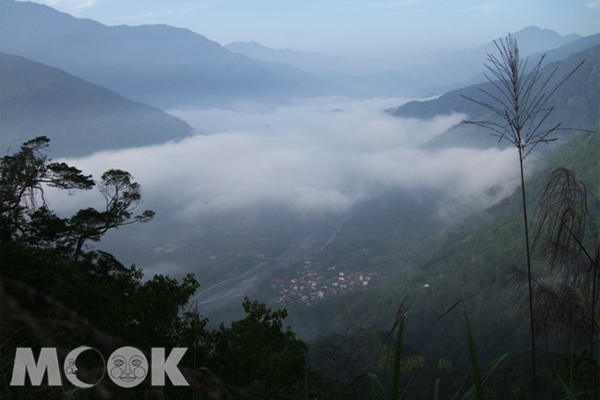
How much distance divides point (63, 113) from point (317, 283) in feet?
255

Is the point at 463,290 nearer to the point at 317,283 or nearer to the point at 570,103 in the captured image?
the point at 317,283

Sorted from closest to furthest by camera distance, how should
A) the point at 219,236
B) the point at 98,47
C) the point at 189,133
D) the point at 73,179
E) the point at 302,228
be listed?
the point at 73,179 → the point at 219,236 → the point at 302,228 → the point at 189,133 → the point at 98,47

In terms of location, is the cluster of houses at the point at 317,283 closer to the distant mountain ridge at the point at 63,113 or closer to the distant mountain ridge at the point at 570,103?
the distant mountain ridge at the point at 570,103

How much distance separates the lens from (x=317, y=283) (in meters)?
46.8

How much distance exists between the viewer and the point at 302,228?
254 feet

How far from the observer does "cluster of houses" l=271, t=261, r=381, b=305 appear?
4166 centimetres

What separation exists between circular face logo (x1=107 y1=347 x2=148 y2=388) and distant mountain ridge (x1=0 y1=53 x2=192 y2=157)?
91.0 meters

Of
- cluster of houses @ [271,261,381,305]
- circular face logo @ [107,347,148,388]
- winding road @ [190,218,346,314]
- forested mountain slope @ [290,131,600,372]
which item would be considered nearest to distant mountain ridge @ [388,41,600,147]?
forested mountain slope @ [290,131,600,372]

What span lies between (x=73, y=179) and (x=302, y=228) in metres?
68.2

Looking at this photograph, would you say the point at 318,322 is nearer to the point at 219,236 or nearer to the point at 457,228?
the point at 457,228

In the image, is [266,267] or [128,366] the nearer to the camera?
[128,366]

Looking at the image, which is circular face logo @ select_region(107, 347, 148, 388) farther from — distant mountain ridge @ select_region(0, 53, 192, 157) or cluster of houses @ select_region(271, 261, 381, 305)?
distant mountain ridge @ select_region(0, 53, 192, 157)

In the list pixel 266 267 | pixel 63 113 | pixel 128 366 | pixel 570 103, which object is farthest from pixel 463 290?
pixel 63 113

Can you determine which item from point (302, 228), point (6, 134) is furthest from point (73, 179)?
point (6, 134)
